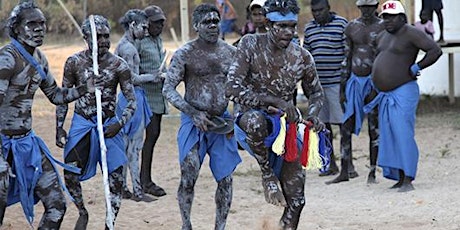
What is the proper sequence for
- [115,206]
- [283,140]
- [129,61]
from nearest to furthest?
[283,140] → [115,206] → [129,61]

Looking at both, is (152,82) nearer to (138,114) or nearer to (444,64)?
(138,114)

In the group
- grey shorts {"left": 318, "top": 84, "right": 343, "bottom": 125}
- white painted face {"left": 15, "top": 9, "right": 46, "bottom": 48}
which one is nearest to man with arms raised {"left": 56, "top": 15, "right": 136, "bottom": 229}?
white painted face {"left": 15, "top": 9, "right": 46, "bottom": 48}

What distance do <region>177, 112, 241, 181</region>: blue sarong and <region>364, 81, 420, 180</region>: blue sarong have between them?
2554 mm

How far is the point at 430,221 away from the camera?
8109mm

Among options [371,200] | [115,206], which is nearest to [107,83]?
[115,206]

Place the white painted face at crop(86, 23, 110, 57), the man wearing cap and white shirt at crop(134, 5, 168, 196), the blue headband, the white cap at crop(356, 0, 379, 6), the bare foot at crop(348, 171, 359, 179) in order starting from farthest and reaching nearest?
the bare foot at crop(348, 171, 359, 179) < the white cap at crop(356, 0, 379, 6) < the man wearing cap and white shirt at crop(134, 5, 168, 196) < the white painted face at crop(86, 23, 110, 57) < the blue headband

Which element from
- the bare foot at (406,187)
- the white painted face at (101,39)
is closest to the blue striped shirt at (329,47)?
the bare foot at (406,187)

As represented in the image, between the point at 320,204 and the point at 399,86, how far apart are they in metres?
1.39

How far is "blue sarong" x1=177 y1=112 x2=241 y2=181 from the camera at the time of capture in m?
7.46

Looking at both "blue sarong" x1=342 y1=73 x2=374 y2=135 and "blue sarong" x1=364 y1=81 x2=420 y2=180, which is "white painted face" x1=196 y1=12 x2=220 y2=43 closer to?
"blue sarong" x1=364 y1=81 x2=420 y2=180

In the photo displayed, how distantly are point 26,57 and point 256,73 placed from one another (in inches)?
61.0

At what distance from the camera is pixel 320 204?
30.6 ft

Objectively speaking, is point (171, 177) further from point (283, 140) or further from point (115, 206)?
point (283, 140)

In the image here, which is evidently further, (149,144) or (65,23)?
(65,23)
